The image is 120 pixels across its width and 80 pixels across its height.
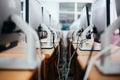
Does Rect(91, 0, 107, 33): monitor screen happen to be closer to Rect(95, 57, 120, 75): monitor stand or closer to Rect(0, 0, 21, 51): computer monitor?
Rect(95, 57, 120, 75): monitor stand

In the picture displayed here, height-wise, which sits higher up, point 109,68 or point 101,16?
point 101,16

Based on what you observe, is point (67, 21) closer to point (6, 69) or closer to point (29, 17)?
point (29, 17)

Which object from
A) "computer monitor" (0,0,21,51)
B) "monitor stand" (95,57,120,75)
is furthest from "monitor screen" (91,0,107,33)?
"computer monitor" (0,0,21,51)

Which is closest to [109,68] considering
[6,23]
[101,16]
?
[6,23]

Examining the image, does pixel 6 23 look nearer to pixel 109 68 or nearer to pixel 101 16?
pixel 109 68

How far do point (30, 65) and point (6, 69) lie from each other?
0.10 metres

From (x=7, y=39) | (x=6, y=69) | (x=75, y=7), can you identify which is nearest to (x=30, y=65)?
(x=6, y=69)

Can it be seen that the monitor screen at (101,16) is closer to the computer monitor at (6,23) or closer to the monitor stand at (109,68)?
the monitor stand at (109,68)

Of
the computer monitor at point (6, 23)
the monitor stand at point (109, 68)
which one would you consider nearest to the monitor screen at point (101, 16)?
the monitor stand at point (109, 68)

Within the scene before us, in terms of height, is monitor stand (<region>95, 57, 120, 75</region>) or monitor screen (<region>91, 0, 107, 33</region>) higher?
monitor screen (<region>91, 0, 107, 33</region>)

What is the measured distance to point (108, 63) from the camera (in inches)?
38.5

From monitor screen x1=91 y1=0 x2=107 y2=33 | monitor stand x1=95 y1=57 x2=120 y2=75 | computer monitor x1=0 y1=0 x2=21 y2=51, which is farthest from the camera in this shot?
monitor screen x1=91 y1=0 x2=107 y2=33

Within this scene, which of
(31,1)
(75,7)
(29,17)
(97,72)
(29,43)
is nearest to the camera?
(97,72)

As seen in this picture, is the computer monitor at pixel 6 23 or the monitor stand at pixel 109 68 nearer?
the monitor stand at pixel 109 68
